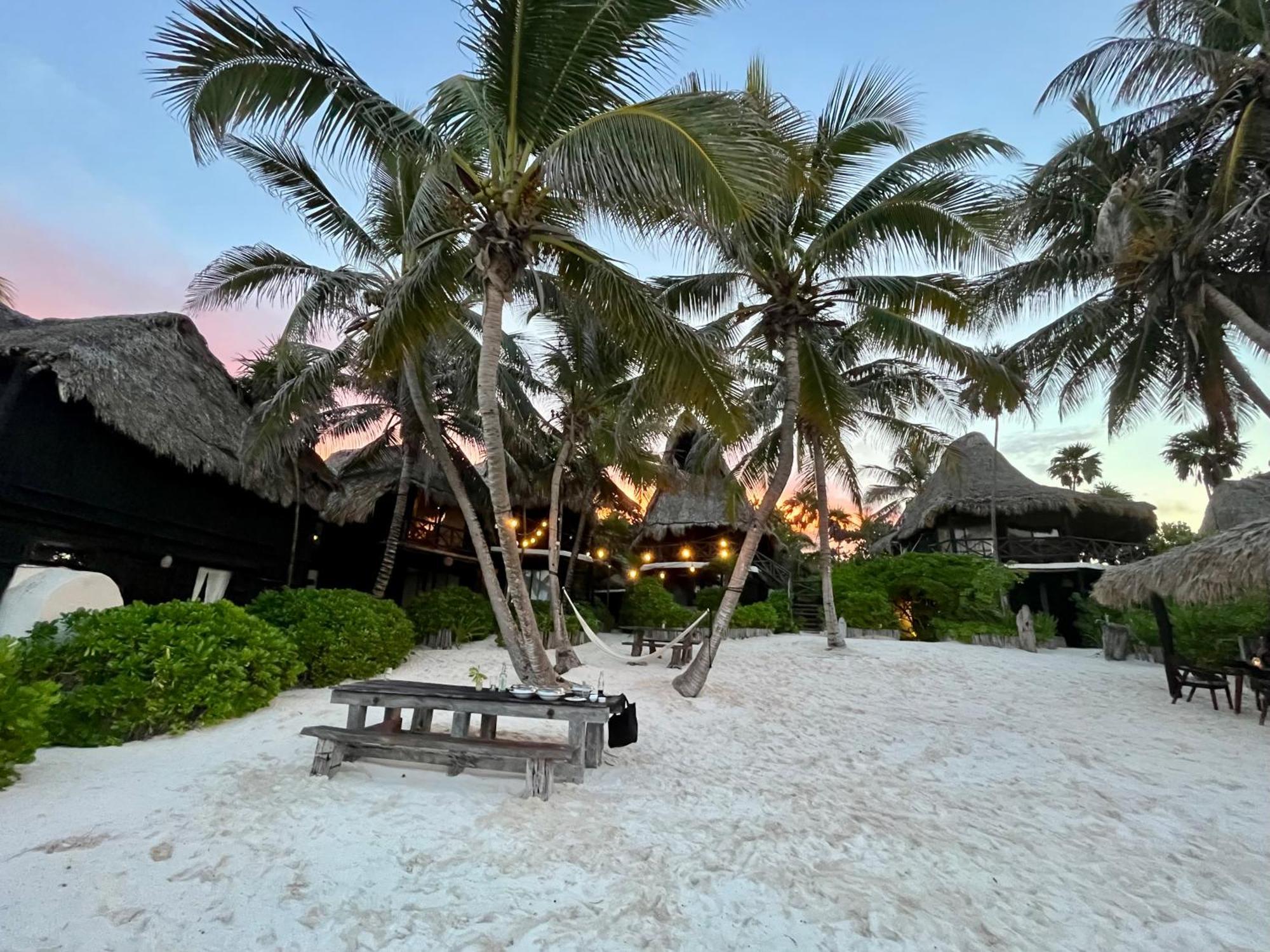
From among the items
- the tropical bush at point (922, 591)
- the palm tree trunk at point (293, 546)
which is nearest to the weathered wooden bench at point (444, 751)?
the palm tree trunk at point (293, 546)

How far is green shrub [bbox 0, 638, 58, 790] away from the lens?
11.7 ft

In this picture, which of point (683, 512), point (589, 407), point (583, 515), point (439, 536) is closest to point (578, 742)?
point (589, 407)

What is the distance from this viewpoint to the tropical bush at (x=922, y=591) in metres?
13.9

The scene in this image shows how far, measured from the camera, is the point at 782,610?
1591 cm

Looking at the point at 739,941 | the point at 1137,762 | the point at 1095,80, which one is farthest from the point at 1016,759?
the point at 1095,80

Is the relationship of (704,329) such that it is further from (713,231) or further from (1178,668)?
(1178,668)

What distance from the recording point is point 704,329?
9.03 m

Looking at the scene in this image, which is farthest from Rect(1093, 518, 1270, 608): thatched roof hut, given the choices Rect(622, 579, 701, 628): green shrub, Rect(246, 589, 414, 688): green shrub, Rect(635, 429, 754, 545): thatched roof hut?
Rect(246, 589, 414, 688): green shrub

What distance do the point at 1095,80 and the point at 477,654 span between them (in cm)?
1407

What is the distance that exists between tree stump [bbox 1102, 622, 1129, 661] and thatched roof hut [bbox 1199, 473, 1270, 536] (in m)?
4.20

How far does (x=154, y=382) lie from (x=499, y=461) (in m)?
5.64

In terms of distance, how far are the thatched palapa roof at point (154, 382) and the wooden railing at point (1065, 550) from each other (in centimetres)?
1700

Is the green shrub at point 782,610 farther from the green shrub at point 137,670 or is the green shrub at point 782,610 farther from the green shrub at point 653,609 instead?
the green shrub at point 137,670

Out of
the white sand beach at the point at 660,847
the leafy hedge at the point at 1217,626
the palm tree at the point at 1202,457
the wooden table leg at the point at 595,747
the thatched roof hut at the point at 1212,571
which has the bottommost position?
the white sand beach at the point at 660,847
